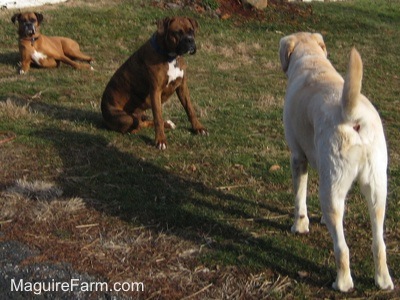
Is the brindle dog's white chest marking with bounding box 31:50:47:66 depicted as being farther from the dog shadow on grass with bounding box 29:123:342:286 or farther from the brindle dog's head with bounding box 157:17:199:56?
the brindle dog's head with bounding box 157:17:199:56

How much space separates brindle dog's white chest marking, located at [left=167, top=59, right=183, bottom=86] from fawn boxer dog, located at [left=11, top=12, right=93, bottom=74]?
4.99 meters

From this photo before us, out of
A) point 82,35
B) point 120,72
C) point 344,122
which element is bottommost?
point 82,35

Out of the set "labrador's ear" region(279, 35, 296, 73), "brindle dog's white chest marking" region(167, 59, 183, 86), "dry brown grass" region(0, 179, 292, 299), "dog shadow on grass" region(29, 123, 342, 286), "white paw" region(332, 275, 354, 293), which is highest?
"labrador's ear" region(279, 35, 296, 73)

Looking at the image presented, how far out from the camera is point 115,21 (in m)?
15.4

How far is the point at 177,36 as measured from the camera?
268 inches

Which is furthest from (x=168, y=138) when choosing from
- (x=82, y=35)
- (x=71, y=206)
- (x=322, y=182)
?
(x=82, y=35)

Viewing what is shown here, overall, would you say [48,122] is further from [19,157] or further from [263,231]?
[263,231]

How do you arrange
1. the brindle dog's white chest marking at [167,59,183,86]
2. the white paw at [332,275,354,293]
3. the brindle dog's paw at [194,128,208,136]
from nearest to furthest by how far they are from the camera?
the white paw at [332,275,354,293]
the brindle dog's white chest marking at [167,59,183,86]
the brindle dog's paw at [194,128,208,136]

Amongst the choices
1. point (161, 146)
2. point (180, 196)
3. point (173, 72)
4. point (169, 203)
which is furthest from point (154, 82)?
point (169, 203)

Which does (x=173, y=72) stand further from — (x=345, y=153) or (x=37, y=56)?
(x=37, y=56)

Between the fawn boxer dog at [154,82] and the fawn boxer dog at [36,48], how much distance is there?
4275 millimetres

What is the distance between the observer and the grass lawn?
4168 millimetres

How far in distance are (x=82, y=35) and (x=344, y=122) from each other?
11428 mm

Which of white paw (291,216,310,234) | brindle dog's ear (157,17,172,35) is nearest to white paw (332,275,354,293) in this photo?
white paw (291,216,310,234)
